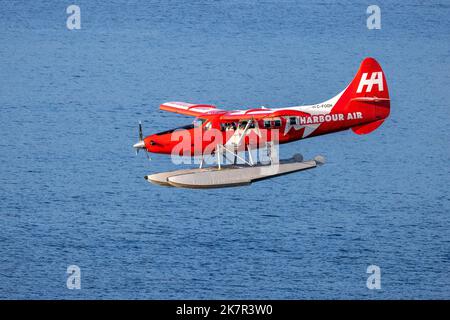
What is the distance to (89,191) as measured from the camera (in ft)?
338

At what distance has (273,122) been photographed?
246 ft

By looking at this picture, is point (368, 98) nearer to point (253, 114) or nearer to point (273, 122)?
point (273, 122)

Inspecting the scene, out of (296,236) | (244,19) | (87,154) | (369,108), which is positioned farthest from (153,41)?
(369,108)

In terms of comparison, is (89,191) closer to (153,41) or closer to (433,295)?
(433,295)

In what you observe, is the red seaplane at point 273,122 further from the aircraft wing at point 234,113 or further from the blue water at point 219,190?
the blue water at point 219,190

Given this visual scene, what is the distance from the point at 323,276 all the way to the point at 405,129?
74.4 feet

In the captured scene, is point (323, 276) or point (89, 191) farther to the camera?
Answer: point (89, 191)

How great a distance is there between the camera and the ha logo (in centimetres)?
7775

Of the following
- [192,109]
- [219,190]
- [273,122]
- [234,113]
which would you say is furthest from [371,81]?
[219,190]

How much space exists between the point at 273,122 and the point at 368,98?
542cm

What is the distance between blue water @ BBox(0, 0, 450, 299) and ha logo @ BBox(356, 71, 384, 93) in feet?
62.8

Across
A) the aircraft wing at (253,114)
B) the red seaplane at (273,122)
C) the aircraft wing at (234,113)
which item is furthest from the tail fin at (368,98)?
the aircraft wing at (253,114)
